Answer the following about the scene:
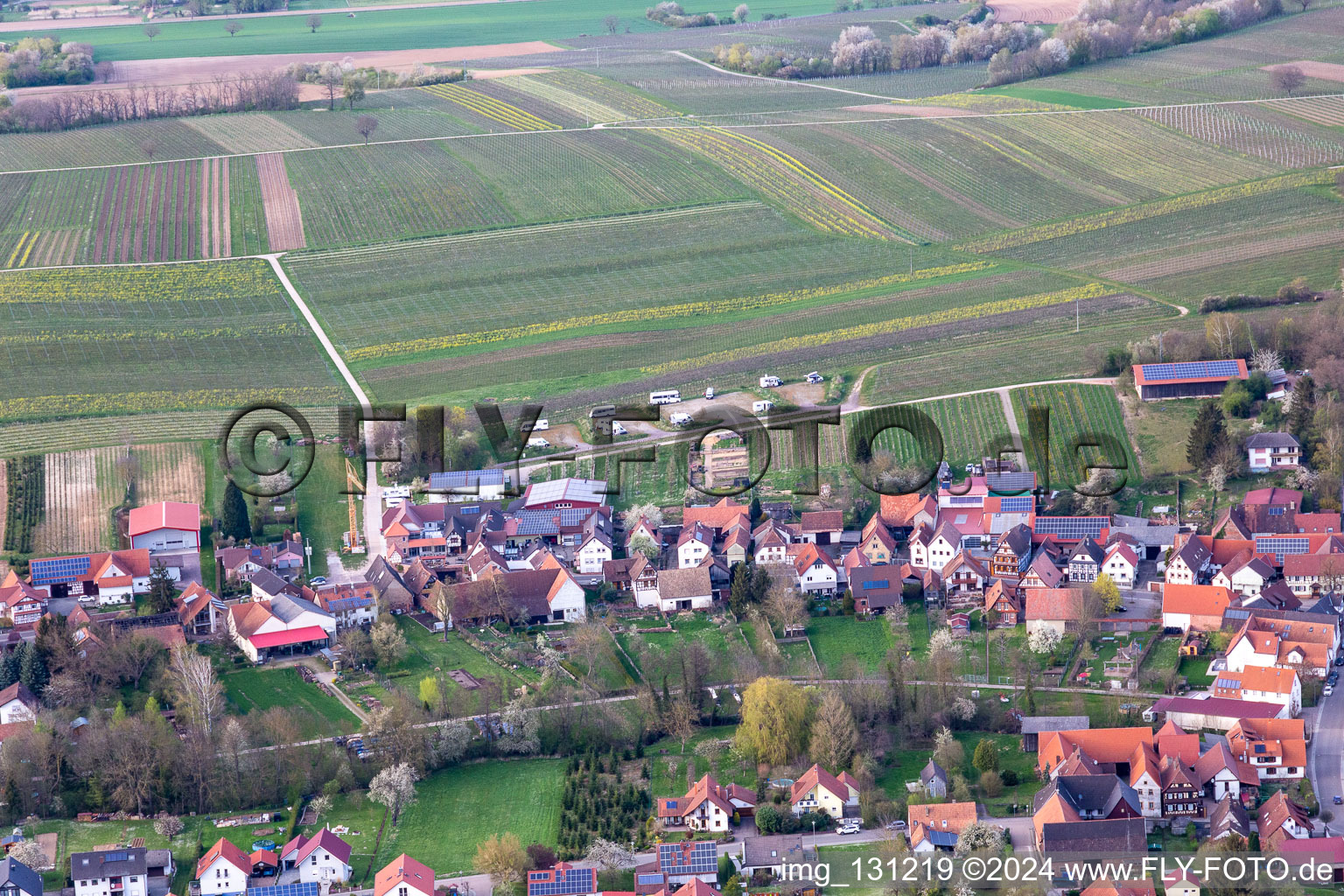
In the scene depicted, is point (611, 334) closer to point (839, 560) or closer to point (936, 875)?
point (839, 560)

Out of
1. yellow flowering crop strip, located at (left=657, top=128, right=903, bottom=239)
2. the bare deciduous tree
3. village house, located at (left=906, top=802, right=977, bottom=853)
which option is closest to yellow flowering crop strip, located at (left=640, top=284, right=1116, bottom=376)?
yellow flowering crop strip, located at (left=657, top=128, right=903, bottom=239)

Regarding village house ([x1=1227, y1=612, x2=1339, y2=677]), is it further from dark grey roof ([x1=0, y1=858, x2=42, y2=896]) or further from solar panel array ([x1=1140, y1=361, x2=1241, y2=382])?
dark grey roof ([x1=0, y1=858, x2=42, y2=896])

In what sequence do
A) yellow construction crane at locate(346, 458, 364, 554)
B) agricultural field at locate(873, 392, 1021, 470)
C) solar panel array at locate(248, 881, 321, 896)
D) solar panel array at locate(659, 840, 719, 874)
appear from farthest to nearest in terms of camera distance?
agricultural field at locate(873, 392, 1021, 470) → yellow construction crane at locate(346, 458, 364, 554) → solar panel array at locate(659, 840, 719, 874) → solar panel array at locate(248, 881, 321, 896)

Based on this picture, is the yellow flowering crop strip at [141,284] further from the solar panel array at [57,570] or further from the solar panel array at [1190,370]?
the solar panel array at [1190,370]

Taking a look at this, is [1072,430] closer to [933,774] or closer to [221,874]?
[933,774]

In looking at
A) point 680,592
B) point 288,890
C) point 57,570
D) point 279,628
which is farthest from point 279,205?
point 288,890

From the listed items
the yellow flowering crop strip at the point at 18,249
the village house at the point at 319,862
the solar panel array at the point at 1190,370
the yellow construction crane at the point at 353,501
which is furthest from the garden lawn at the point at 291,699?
the yellow flowering crop strip at the point at 18,249
